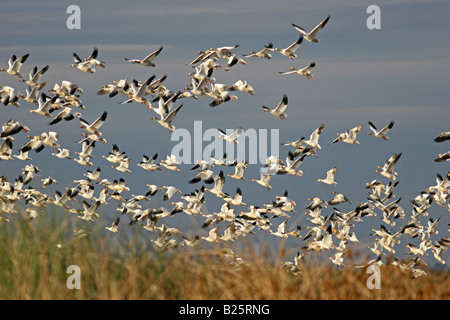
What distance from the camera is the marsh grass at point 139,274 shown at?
628 inches

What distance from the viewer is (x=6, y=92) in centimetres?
2661

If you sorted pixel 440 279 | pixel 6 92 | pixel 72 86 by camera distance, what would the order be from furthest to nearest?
pixel 72 86 < pixel 6 92 < pixel 440 279

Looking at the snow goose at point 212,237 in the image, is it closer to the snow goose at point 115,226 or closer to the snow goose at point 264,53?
the snow goose at point 115,226

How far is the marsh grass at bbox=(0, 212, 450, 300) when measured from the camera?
52.3ft

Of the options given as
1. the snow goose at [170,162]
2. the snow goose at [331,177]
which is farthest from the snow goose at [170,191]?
the snow goose at [331,177]

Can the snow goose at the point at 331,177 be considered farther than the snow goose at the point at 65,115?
Yes

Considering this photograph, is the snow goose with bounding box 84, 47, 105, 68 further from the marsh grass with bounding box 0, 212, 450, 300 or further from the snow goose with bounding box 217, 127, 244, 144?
the marsh grass with bounding box 0, 212, 450, 300

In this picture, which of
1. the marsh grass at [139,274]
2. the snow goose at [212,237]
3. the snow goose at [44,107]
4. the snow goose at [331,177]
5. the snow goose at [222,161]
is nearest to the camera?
the marsh grass at [139,274]

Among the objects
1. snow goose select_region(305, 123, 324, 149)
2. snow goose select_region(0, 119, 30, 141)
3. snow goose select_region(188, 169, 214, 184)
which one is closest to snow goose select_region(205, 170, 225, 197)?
snow goose select_region(188, 169, 214, 184)

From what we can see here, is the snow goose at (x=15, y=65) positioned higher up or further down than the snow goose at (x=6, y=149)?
higher up

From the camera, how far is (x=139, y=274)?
16312 millimetres
